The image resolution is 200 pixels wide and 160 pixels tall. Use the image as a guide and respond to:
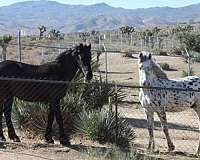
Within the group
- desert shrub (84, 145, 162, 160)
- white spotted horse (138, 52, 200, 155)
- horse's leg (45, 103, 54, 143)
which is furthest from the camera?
white spotted horse (138, 52, 200, 155)

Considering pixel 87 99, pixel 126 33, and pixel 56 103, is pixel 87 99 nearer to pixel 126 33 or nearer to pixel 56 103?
pixel 56 103

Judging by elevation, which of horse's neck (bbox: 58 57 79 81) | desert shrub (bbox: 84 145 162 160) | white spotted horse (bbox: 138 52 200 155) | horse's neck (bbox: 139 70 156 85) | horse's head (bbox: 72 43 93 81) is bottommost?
desert shrub (bbox: 84 145 162 160)

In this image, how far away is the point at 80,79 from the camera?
1314 centimetres

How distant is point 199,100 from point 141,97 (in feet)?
3.83

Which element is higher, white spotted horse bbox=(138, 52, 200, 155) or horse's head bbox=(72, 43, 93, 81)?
horse's head bbox=(72, 43, 93, 81)

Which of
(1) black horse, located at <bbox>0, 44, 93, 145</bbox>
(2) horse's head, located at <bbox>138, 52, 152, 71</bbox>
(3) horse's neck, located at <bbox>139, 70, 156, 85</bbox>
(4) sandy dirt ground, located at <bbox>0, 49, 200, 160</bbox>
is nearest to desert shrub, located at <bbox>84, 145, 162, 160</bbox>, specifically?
(4) sandy dirt ground, located at <bbox>0, 49, 200, 160</bbox>

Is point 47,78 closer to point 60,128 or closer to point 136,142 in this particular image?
point 60,128

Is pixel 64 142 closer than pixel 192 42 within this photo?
Yes

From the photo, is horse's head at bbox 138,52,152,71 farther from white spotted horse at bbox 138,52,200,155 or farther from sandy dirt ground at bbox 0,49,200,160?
sandy dirt ground at bbox 0,49,200,160

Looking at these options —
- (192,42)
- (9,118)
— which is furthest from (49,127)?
(192,42)

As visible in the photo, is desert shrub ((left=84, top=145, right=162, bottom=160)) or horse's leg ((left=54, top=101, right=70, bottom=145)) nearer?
desert shrub ((left=84, top=145, right=162, bottom=160))

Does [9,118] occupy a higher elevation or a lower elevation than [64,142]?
higher

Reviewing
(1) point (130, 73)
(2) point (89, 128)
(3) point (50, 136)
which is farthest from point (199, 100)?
(1) point (130, 73)

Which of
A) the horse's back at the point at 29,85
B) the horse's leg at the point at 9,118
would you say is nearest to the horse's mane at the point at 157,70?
the horse's back at the point at 29,85
